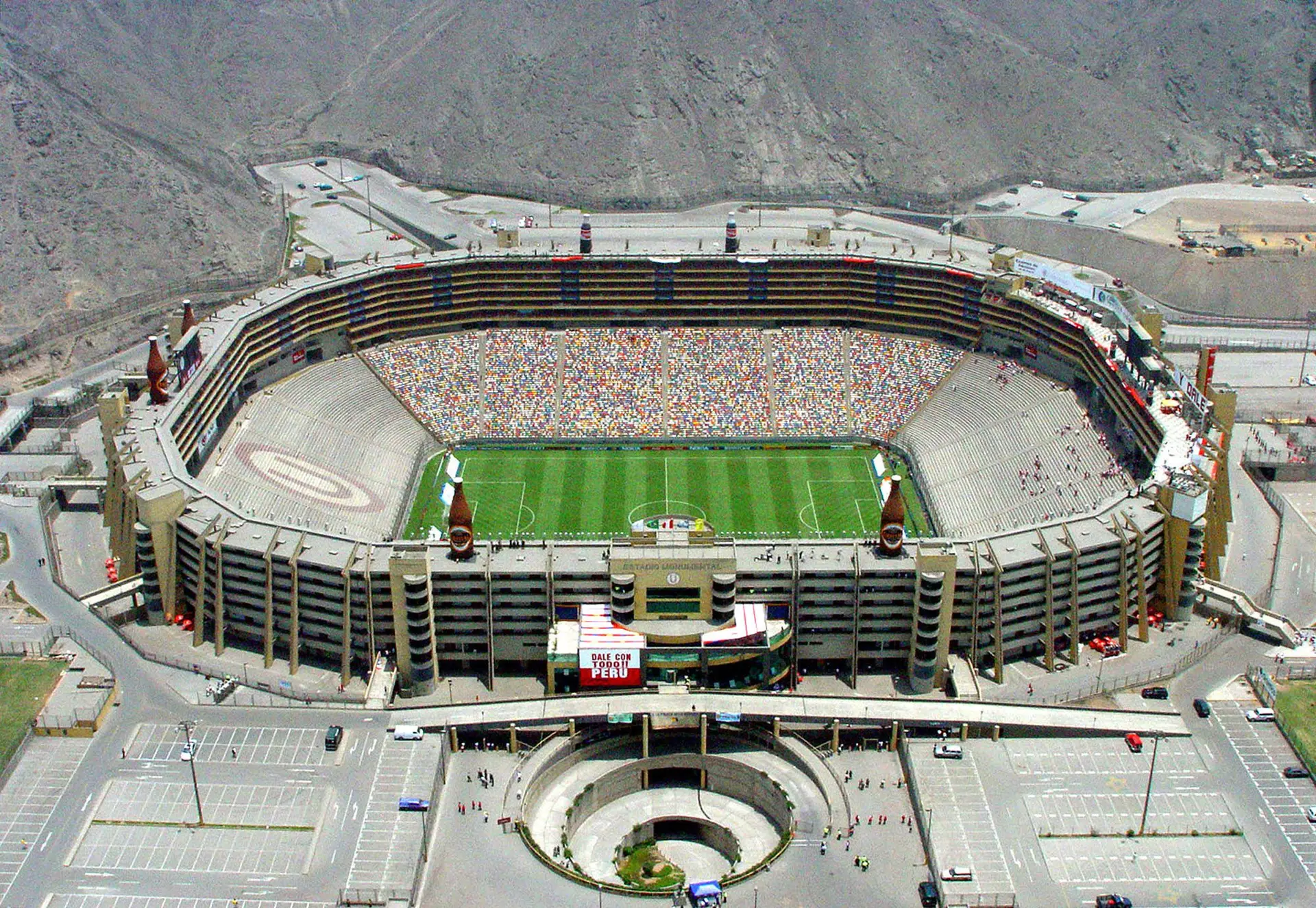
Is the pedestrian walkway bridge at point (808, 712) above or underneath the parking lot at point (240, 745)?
above

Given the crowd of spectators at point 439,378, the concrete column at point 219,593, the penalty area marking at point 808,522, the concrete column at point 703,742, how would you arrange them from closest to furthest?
the concrete column at point 703,742, the concrete column at point 219,593, the penalty area marking at point 808,522, the crowd of spectators at point 439,378

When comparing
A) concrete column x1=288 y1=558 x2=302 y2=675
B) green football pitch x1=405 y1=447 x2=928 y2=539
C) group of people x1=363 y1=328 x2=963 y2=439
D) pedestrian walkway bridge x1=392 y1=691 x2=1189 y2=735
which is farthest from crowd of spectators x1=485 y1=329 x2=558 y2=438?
pedestrian walkway bridge x1=392 y1=691 x2=1189 y2=735

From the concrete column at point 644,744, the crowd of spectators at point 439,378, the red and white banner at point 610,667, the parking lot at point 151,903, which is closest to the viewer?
the parking lot at point 151,903

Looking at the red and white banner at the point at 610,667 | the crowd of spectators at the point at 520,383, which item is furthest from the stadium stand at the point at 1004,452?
the crowd of spectators at the point at 520,383

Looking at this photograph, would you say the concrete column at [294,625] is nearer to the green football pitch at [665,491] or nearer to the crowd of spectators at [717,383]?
the green football pitch at [665,491]

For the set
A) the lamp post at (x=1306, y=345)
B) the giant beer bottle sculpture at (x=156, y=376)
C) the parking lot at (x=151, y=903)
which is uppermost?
the lamp post at (x=1306, y=345)

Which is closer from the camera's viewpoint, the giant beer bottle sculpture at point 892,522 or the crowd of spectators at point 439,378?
the giant beer bottle sculpture at point 892,522
